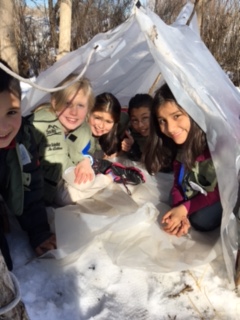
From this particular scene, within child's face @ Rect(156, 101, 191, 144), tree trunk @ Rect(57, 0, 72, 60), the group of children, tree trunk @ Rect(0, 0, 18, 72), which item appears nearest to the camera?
the group of children

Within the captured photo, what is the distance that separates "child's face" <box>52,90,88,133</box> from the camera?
1.82 m

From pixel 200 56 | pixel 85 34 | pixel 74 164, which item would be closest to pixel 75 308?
pixel 74 164

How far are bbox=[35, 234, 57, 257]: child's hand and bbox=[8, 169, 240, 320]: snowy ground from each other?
3cm

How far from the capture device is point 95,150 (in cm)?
217

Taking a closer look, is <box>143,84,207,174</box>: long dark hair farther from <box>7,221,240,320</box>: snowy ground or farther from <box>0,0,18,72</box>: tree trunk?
<box>0,0,18,72</box>: tree trunk

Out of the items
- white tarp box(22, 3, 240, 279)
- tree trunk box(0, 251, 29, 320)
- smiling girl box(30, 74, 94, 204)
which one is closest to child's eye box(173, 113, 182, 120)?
white tarp box(22, 3, 240, 279)

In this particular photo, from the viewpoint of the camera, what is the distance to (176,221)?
1552 millimetres

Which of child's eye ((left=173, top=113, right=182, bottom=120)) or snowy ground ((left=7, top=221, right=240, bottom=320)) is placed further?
child's eye ((left=173, top=113, right=182, bottom=120))

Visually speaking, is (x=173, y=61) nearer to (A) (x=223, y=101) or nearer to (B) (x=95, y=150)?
(A) (x=223, y=101)

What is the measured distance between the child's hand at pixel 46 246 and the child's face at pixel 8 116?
1.44 ft

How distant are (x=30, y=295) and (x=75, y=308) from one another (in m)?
0.16

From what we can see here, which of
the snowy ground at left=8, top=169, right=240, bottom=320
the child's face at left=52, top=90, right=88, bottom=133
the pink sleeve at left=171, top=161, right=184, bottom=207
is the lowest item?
the snowy ground at left=8, top=169, right=240, bottom=320

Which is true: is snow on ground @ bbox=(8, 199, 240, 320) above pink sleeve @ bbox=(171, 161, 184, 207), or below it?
below

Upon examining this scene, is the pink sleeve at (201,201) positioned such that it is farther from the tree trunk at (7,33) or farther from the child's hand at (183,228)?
the tree trunk at (7,33)
